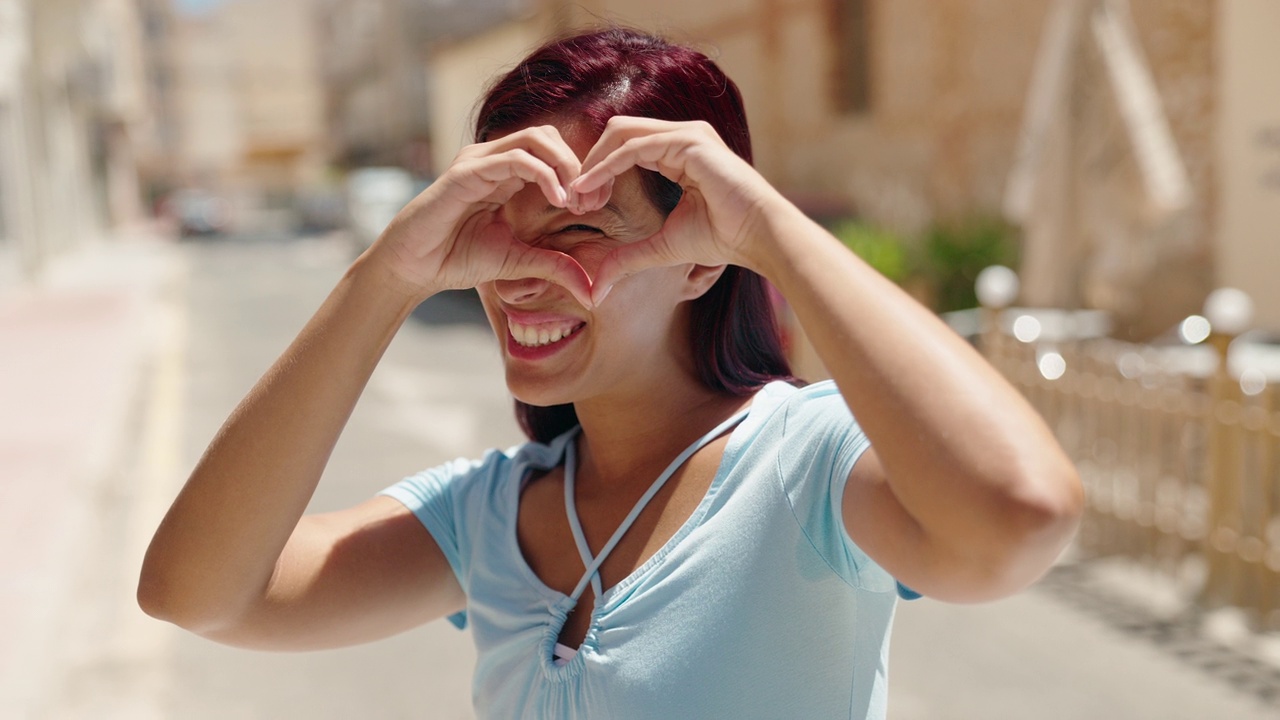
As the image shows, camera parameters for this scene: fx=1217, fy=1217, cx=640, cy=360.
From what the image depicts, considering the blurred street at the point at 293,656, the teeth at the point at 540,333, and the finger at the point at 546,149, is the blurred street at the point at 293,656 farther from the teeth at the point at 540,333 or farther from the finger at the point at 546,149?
the finger at the point at 546,149

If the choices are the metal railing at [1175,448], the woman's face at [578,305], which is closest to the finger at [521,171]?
the woman's face at [578,305]

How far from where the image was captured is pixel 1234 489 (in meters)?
4.87

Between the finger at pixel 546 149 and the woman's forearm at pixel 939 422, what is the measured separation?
294mm

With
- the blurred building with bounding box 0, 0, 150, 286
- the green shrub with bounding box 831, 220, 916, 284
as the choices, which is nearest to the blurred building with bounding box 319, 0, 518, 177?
the blurred building with bounding box 0, 0, 150, 286

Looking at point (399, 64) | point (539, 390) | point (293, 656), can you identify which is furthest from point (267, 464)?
A: point (399, 64)

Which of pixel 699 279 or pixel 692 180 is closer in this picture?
pixel 692 180

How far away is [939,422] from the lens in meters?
1.13

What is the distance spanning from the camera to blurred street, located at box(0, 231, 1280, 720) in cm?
432

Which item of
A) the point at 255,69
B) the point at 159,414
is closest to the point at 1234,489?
the point at 159,414

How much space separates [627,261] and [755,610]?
0.42 m

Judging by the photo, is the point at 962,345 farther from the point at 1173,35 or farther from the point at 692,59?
the point at 1173,35

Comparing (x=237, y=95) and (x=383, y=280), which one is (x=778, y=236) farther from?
(x=237, y=95)

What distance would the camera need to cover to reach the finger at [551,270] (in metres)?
1.39

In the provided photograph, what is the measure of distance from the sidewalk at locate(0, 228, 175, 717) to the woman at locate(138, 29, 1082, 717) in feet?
11.2
